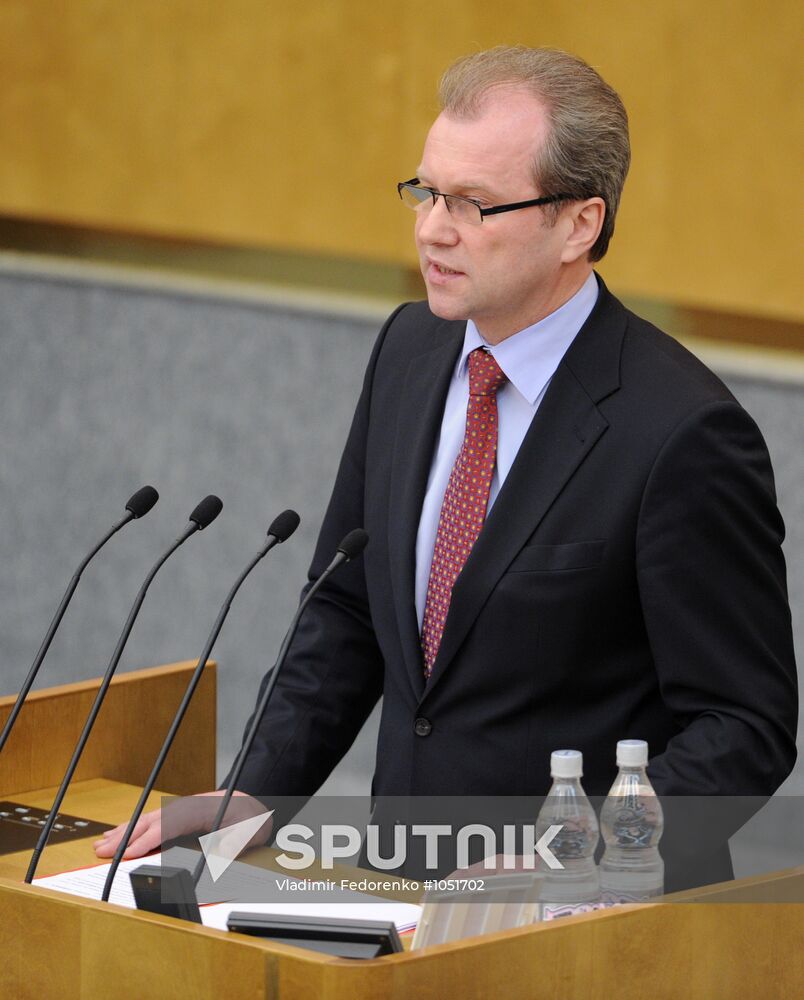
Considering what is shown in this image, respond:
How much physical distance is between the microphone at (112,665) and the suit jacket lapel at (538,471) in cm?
32

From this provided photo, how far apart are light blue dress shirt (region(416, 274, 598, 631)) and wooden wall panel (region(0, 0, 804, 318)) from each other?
1.75 meters

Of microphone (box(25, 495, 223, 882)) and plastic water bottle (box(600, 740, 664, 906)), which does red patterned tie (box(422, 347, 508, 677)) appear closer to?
microphone (box(25, 495, 223, 882))

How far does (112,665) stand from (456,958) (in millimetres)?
637

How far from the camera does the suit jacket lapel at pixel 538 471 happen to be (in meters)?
2.29

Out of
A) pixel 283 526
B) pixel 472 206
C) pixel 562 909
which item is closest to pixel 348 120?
pixel 472 206

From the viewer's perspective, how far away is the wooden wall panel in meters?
4.04

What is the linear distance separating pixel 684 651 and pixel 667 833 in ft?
0.68

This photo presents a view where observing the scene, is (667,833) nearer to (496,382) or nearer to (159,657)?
(496,382)

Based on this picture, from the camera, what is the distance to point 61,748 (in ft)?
8.84

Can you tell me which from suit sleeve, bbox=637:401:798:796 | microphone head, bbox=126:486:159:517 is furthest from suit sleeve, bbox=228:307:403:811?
suit sleeve, bbox=637:401:798:796

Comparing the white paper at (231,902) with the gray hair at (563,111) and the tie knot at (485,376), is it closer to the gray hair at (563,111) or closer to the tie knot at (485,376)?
the tie knot at (485,376)

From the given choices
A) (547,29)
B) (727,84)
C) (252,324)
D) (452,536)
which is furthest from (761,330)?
(452,536)

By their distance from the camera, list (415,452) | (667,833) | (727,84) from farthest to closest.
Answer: (727,84) < (415,452) < (667,833)

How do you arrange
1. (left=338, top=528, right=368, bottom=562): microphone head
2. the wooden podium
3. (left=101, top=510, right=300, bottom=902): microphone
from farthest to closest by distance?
1. (left=338, top=528, right=368, bottom=562): microphone head
2. (left=101, top=510, right=300, bottom=902): microphone
3. the wooden podium
